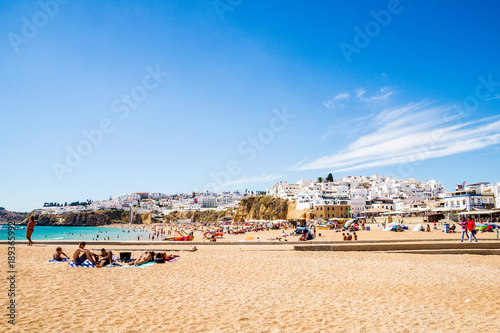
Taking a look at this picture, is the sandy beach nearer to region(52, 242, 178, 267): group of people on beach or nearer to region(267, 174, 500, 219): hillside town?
region(52, 242, 178, 267): group of people on beach

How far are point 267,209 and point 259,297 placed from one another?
7699 cm

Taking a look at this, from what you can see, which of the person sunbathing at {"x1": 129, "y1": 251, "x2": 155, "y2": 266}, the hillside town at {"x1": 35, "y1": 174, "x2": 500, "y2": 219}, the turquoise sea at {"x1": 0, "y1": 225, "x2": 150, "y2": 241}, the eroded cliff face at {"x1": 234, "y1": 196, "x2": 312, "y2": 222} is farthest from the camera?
the eroded cliff face at {"x1": 234, "y1": 196, "x2": 312, "y2": 222}

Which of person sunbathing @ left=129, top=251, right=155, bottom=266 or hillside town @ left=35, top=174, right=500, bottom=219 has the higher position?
hillside town @ left=35, top=174, right=500, bottom=219

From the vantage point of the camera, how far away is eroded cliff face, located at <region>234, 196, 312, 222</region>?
76.1 m

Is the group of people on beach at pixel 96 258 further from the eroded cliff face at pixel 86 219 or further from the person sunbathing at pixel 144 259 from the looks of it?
the eroded cliff face at pixel 86 219

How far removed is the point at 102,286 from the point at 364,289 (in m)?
6.04

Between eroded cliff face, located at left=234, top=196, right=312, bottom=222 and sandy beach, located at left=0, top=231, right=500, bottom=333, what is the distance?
198 ft

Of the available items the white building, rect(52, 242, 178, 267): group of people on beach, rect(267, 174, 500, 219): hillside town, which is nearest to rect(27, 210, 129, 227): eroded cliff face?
rect(267, 174, 500, 219): hillside town

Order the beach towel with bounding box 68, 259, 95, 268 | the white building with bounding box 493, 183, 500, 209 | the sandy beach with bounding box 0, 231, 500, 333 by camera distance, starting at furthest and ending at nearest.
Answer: the white building with bounding box 493, 183, 500, 209 → the beach towel with bounding box 68, 259, 95, 268 → the sandy beach with bounding box 0, 231, 500, 333

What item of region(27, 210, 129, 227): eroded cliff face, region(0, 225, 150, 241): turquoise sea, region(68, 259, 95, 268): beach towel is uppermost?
region(68, 259, 95, 268): beach towel

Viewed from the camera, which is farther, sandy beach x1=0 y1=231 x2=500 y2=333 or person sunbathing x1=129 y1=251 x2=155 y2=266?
person sunbathing x1=129 y1=251 x2=155 y2=266

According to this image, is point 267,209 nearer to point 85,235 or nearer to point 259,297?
point 85,235

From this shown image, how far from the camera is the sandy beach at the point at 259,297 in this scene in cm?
479

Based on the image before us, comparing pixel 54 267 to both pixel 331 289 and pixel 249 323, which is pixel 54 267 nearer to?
pixel 249 323
